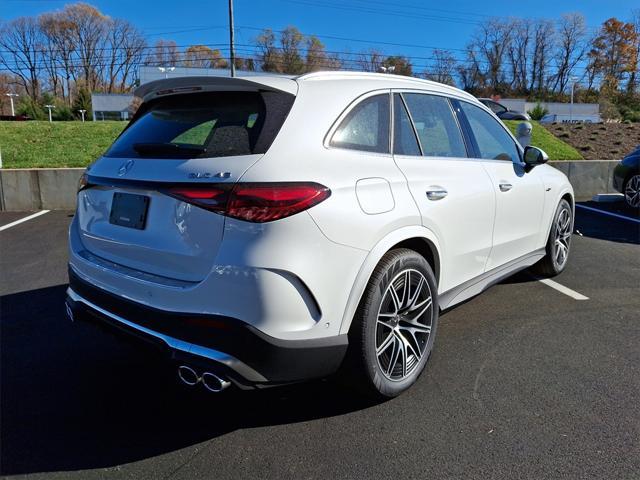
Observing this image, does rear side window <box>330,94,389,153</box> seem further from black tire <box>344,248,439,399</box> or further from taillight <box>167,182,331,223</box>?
black tire <box>344,248,439,399</box>

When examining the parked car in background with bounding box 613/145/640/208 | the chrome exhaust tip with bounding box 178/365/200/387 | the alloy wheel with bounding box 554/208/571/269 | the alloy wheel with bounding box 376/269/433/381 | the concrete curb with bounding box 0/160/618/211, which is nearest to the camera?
the chrome exhaust tip with bounding box 178/365/200/387

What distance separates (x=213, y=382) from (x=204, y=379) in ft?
0.16

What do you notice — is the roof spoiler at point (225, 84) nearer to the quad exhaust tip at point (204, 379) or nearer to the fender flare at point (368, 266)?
the fender flare at point (368, 266)

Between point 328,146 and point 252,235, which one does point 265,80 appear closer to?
point 328,146

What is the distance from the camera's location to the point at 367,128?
109 inches

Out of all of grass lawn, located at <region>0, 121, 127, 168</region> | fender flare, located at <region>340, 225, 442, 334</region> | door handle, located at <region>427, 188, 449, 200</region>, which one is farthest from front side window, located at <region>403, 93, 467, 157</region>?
grass lawn, located at <region>0, 121, 127, 168</region>

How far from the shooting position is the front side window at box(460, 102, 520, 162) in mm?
3807

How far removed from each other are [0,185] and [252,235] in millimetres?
8866

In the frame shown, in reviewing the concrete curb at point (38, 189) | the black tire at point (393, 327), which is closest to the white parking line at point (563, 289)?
the black tire at point (393, 327)

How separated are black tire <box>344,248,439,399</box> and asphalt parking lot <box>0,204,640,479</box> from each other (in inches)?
6.9

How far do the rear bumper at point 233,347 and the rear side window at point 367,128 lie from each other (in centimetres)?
99

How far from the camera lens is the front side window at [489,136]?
381cm

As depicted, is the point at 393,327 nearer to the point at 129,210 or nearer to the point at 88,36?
the point at 129,210

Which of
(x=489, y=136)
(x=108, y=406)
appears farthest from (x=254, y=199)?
(x=489, y=136)
